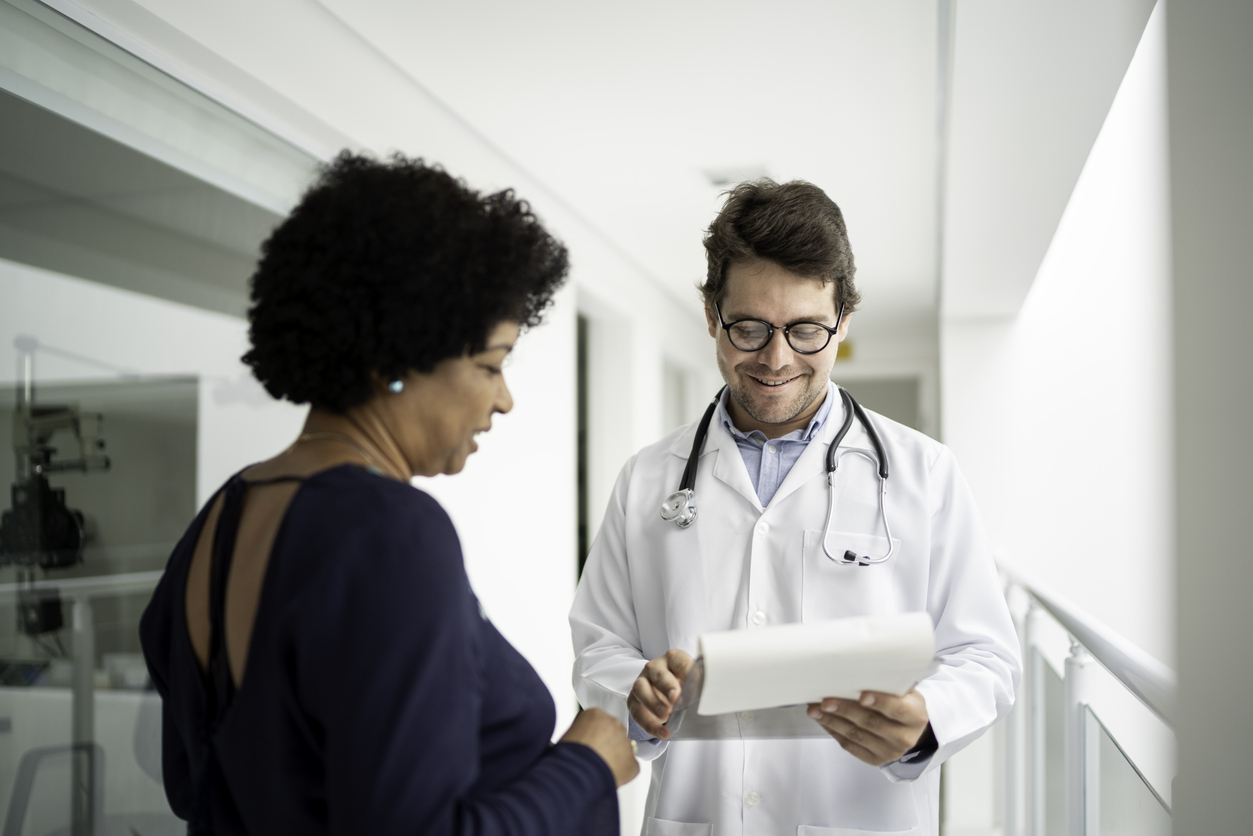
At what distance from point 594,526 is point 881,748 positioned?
14.5ft

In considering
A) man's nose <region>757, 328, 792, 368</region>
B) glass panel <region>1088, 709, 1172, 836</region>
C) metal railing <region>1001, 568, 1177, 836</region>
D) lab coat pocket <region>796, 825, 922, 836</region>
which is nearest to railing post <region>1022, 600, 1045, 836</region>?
metal railing <region>1001, 568, 1177, 836</region>

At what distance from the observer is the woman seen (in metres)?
0.73

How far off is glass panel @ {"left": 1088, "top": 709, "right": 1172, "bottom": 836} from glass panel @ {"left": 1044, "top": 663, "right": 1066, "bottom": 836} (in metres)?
0.63

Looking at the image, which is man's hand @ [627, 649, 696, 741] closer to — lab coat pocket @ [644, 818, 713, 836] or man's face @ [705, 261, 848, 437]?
lab coat pocket @ [644, 818, 713, 836]

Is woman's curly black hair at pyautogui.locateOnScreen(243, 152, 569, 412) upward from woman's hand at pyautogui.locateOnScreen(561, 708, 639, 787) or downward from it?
upward

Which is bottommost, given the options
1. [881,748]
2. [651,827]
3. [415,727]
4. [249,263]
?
[651,827]

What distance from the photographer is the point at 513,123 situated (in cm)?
335

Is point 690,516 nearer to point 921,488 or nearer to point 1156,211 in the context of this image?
point 921,488

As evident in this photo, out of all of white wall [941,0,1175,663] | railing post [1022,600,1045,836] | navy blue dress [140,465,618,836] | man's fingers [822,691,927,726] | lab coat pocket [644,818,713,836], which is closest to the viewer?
navy blue dress [140,465,618,836]

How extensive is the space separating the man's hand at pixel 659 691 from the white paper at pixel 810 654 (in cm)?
26

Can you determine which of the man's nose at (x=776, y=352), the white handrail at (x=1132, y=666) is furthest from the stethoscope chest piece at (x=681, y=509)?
the white handrail at (x=1132, y=666)

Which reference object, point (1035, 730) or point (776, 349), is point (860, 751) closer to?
point (776, 349)

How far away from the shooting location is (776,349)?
1525 mm

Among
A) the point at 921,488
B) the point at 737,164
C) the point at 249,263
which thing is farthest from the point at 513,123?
the point at 921,488
